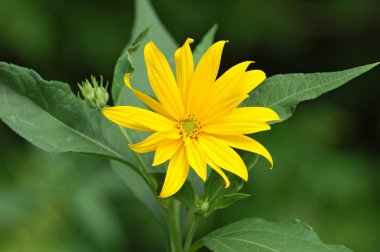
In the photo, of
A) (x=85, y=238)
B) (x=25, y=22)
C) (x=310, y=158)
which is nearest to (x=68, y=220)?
(x=85, y=238)

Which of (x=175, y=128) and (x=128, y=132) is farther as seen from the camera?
(x=128, y=132)

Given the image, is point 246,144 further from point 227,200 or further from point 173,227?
point 173,227

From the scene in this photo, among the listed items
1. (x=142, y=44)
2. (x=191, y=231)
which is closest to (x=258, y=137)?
(x=142, y=44)

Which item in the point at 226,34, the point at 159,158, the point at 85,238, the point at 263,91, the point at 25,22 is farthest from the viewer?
the point at 226,34

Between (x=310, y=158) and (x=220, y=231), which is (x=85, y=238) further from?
(x=220, y=231)

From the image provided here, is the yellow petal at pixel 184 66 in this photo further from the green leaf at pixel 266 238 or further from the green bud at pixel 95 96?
the green leaf at pixel 266 238
